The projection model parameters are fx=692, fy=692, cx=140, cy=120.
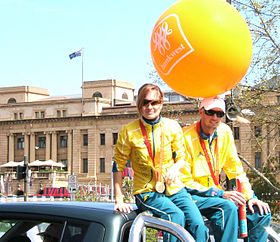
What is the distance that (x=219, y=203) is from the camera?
175 inches

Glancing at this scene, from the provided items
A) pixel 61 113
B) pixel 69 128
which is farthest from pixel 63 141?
pixel 61 113

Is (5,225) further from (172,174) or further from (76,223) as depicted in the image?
(172,174)

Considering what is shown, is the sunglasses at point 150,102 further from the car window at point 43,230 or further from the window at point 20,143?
the window at point 20,143

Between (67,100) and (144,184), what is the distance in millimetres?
95044

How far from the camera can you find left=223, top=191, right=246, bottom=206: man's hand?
179 inches

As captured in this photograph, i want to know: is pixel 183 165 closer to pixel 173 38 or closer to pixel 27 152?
pixel 173 38

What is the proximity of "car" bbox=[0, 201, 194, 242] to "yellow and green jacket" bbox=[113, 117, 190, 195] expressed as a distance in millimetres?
280

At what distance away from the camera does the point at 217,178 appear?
15.5 feet

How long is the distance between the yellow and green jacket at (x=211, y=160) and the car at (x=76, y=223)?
55 centimetres

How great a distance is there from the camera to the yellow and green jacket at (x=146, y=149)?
4527 millimetres

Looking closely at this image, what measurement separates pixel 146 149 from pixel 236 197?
2.21 feet

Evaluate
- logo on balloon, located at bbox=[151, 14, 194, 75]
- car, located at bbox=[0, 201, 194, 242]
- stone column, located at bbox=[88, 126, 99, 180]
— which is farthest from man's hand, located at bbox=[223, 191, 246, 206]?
stone column, located at bbox=[88, 126, 99, 180]

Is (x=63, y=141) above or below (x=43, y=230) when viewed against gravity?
above

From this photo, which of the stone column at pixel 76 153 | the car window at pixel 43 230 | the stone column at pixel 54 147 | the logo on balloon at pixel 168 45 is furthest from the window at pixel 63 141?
the car window at pixel 43 230
